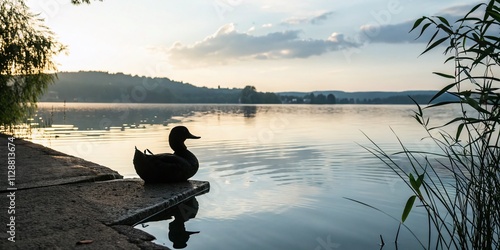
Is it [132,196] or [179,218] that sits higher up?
[132,196]

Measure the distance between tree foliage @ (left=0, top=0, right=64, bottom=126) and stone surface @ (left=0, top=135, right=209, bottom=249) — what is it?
391 inches

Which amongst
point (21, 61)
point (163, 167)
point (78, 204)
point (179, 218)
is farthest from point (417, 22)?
point (21, 61)

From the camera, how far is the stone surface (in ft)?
11.9

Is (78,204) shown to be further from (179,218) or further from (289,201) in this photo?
(289,201)

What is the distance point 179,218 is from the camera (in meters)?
5.09

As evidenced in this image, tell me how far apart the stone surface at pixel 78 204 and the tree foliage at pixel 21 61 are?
32.6ft

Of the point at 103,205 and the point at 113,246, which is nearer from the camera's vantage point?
the point at 113,246

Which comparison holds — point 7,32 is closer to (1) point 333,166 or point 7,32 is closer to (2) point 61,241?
(1) point 333,166

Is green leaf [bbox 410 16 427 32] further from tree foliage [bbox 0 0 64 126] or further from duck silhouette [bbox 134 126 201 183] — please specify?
tree foliage [bbox 0 0 64 126]

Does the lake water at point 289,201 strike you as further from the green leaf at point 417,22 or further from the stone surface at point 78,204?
the green leaf at point 417,22

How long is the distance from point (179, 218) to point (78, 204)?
44.1 inches

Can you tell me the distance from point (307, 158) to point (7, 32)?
39.9ft

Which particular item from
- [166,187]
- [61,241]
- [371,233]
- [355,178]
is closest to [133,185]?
[166,187]

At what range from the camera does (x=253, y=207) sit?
19.5ft
